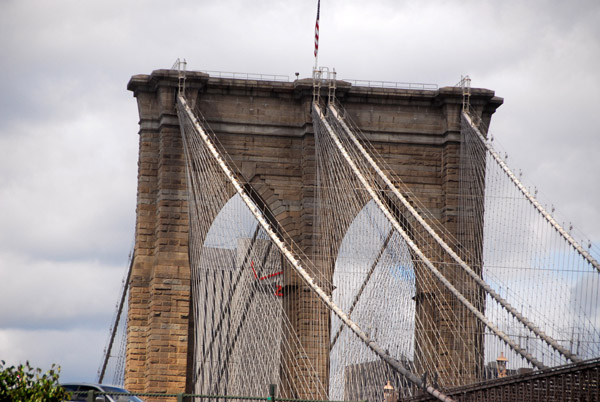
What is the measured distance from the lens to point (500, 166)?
125 ft

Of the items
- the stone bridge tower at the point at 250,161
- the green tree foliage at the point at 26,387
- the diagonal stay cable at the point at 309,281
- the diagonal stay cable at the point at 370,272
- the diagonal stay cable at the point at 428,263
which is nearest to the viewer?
the green tree foliage at the point at 26,387

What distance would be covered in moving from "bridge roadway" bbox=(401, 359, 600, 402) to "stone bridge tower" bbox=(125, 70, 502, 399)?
11.9 metres

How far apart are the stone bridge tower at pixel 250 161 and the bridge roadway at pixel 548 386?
11914 mm

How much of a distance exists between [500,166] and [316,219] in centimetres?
570

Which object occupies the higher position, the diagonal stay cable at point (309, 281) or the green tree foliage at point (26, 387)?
the diagonal stay cable at point (309, 281)

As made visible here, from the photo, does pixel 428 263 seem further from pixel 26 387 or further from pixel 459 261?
pixel 26 387

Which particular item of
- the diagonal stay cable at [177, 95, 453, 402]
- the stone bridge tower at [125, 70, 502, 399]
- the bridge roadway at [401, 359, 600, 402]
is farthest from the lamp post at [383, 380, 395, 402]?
the stone bridge tower at [125, 70, 502, 399]

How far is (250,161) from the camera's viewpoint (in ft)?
135

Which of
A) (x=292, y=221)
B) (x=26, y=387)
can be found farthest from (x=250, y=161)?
(x=26, y=387)

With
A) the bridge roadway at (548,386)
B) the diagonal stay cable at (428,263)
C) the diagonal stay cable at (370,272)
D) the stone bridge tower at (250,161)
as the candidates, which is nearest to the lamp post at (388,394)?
the diagonal stay cable at (370,272)

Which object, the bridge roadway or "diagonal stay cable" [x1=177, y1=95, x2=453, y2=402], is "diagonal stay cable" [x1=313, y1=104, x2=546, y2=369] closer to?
"diagonal stay cable" [x1=177, y1=95, x2=453, y2=402]

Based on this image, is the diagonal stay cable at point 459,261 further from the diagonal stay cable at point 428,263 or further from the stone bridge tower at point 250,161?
the stone bridge tower at point 250,161

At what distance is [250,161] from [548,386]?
17.3 metres

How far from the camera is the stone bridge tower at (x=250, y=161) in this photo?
3956 centimetres
